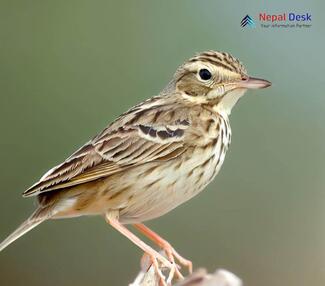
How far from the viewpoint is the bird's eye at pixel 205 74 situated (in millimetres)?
1353

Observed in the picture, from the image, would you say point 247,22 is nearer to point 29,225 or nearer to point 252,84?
point 252,84

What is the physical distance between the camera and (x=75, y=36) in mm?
1760

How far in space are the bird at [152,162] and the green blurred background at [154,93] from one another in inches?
17.2

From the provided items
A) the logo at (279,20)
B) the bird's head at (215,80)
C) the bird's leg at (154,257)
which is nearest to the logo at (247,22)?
the logo at (279,20)

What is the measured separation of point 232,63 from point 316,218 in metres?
0.83

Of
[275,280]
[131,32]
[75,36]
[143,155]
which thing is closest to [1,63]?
[75,36]

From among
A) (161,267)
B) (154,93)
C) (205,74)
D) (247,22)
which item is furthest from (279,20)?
(161,267)

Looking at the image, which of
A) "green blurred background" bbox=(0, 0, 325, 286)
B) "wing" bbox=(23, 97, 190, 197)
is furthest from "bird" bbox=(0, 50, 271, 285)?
"green blurred background" bbox=(0, 0, 325, 286)

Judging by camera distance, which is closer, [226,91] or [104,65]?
[226,91]

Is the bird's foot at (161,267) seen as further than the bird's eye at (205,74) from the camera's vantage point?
No

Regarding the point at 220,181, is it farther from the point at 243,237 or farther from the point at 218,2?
the point at 218,2

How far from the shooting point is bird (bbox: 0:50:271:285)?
1.29 meters

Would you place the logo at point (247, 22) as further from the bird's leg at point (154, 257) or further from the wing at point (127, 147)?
the bird's leg at point (154, 257)

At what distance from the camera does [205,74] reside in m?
1.36
